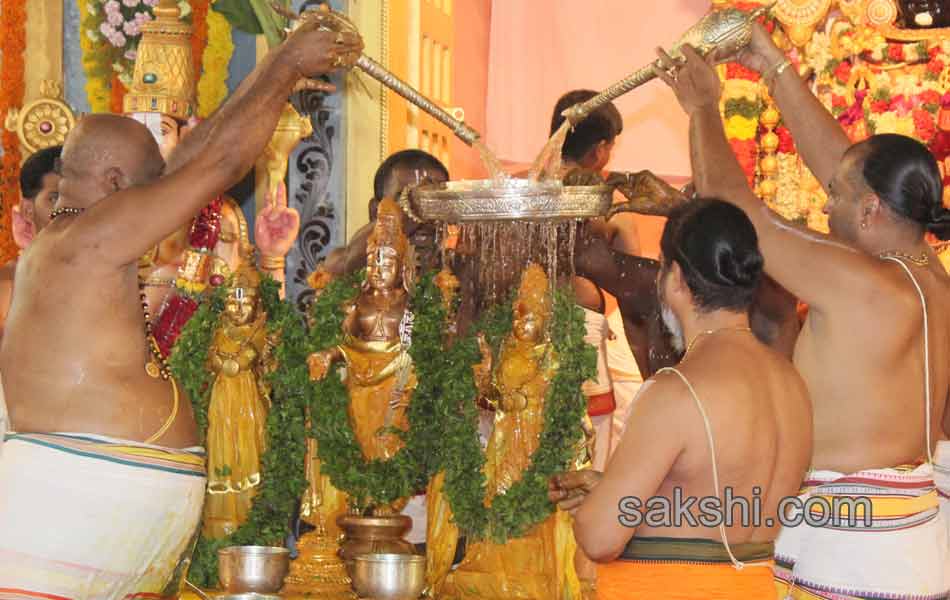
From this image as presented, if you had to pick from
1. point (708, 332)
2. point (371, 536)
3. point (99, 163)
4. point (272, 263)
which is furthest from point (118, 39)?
point (708, 332)

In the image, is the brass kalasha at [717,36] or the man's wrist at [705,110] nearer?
the man's wrist at [705,110]

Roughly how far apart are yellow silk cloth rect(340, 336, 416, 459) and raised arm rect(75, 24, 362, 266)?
1.48 m

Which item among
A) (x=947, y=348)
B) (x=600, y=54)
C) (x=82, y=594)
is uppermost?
(x=600, y=54)

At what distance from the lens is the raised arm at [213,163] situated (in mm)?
3645

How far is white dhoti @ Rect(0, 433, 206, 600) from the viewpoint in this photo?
3.59 meters

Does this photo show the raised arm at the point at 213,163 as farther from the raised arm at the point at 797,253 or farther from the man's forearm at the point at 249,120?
the raised arm at the point at 797,253

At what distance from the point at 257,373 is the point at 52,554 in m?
1.94

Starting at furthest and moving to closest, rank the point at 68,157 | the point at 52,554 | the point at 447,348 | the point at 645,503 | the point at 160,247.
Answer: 1. the point at 160,247
2. the point at 447,348
3. the point at 68,157
4. the point at 52,554
5. the point at 645,503

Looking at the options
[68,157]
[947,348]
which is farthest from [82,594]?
[947,348]

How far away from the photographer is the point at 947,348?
3.92m

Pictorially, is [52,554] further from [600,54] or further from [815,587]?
[600,54]

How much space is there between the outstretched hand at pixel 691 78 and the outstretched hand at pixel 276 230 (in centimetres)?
347

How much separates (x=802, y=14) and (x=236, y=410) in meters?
4.25

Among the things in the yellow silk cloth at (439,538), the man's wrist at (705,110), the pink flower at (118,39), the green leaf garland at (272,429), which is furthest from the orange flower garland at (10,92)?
the man's wrist at (705,110)
